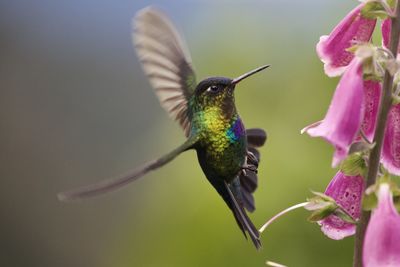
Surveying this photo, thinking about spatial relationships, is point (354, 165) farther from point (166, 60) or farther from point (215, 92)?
point (166, 60)

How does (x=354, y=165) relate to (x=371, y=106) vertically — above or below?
below

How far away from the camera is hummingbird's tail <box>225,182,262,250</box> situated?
2.23m

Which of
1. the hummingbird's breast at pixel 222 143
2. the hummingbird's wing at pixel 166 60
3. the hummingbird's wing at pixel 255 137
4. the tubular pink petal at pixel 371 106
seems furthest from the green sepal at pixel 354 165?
the hummingbird's wing at pixel 166 60

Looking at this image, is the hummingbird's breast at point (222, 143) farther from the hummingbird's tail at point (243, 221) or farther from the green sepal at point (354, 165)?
the green sepal at point (354, 165)

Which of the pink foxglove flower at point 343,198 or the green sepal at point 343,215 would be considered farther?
the pink foxglove flower at point 343,198

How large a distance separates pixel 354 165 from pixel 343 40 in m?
0.36

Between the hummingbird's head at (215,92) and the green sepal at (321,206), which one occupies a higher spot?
the hummingbird's head at (215,92)

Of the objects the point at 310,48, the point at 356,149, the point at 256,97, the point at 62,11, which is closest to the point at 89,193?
the point at 356,149

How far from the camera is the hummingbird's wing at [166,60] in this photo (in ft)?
8.41

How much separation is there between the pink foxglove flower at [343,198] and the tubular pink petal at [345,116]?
325 mm

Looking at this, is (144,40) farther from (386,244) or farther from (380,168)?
(386,244)

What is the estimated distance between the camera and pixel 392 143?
7.13 ft

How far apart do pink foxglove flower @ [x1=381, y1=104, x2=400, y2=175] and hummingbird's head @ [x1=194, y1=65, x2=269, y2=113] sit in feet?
1.63

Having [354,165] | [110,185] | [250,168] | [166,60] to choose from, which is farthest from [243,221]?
[166,60]
